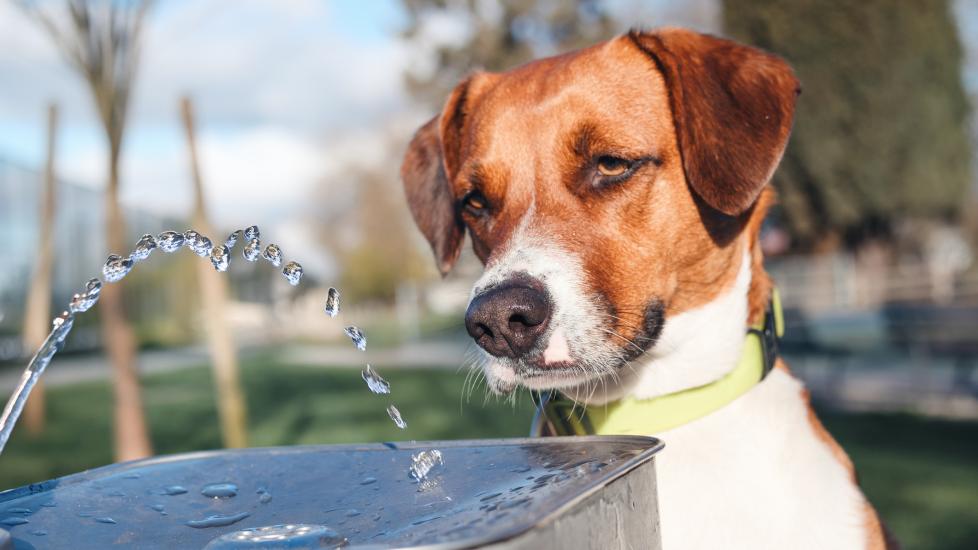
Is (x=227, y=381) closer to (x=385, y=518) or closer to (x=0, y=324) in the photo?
(x=385, y=518)

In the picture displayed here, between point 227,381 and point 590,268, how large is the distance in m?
5.33

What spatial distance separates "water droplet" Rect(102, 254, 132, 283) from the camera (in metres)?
1.85

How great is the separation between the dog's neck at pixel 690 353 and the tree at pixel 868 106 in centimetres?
1894

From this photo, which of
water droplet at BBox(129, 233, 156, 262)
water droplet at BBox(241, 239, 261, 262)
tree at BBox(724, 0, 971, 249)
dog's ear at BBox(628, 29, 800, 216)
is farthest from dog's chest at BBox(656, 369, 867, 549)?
tree at BBox(724, 0, 971, 249)

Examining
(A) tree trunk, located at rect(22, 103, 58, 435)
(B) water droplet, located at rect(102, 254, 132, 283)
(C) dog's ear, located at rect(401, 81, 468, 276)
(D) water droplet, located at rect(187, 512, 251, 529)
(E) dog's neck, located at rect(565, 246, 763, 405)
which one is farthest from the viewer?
(A) tree trunk, located at rect(22, 103, 58, 435)

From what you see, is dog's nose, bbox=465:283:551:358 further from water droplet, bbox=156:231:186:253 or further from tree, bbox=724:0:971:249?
tree, bbox=724:0:971:249

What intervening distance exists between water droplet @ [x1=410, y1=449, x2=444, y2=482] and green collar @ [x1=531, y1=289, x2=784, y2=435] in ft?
2.55

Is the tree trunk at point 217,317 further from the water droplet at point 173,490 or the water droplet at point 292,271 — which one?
the water droplet at point 173,490

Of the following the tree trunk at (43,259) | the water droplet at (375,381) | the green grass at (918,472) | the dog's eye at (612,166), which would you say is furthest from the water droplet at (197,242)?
the tree trunk at (43,259)

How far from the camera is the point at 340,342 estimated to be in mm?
30094

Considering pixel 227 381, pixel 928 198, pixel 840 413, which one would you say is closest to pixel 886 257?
pixel 928 198

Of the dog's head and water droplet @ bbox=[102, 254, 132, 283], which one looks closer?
water droplet @ bbox=[102, 254, 132, 283]

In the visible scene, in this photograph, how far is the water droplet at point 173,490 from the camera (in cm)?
178

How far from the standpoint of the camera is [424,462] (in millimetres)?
1723
